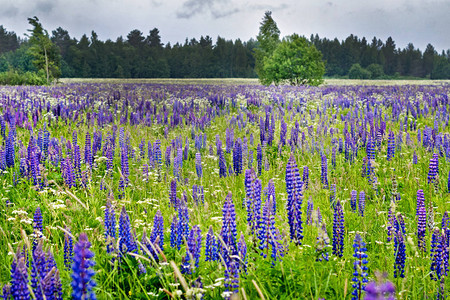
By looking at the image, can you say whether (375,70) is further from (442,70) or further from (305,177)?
(305,177)

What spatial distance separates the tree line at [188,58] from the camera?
3821 inches

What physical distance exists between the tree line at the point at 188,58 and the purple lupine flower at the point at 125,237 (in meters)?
78.4

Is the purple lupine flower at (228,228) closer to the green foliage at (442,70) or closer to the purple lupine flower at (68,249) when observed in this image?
the purple lupine flower at (68,249)

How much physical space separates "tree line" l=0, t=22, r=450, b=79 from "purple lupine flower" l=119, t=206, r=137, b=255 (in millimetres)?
78450

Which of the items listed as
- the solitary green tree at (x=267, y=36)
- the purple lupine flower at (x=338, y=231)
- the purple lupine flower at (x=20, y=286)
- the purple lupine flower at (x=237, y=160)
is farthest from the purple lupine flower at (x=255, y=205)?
the solitary green tree at (x=267, y=36)

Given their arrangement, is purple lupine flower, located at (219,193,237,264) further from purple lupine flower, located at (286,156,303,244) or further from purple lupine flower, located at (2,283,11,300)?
purple lupine flower, located at (2,283,11,300)

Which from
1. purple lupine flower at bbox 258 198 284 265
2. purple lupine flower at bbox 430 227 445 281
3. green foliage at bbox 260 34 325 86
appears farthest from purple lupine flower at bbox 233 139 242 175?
green foliage at bbox 260 34 325 86

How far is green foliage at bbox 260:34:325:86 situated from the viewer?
1208 inches

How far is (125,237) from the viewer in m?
2.81

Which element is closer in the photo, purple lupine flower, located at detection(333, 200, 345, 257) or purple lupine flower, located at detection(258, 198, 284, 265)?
purple lupine flower, located at detection(258, 198, 284, 265)

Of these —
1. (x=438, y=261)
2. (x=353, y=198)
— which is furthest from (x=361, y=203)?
(x=438, y=261)

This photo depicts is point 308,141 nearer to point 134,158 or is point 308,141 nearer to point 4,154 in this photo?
point 134,158

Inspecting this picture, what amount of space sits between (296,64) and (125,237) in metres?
29.6

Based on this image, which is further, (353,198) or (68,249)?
(353,198)
